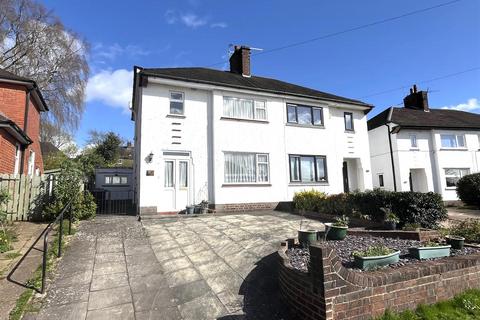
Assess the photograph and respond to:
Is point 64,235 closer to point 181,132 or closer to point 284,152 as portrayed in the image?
point 181,132

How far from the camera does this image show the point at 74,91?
80.6 feet

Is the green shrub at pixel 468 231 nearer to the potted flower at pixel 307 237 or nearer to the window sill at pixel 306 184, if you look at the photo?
the potted flower at pixel 307 237

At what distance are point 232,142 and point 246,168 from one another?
1463 millimetres

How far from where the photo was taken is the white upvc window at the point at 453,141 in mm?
24078

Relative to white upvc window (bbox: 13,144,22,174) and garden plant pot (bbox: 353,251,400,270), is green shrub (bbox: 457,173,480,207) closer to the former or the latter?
garden plant pot (bbox: 353,251,400,270)

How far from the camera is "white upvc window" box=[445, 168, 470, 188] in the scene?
23359mm

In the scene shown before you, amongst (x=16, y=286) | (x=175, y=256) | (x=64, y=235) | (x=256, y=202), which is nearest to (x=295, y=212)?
(x=256, y=202)

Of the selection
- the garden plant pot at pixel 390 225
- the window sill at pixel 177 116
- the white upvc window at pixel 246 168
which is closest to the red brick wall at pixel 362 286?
the garden plant pot at pixel 390 225

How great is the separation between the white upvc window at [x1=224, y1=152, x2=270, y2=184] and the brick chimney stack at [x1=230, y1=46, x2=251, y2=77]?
248 inches

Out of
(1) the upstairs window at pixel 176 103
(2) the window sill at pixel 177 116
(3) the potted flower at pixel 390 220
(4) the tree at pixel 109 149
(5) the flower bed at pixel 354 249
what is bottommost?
(5) the flower bed at pixel 354 249

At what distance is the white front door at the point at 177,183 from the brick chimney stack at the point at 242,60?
7.97m

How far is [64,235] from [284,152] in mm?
10670

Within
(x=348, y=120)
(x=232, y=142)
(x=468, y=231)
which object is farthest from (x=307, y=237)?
(x=348, y=120)

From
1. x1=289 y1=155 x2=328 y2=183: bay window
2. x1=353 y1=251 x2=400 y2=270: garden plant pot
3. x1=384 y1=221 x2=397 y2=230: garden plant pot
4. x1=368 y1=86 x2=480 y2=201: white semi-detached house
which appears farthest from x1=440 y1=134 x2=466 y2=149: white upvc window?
x1=353 y1=251 x2=400 y2=270: garden plant pot
